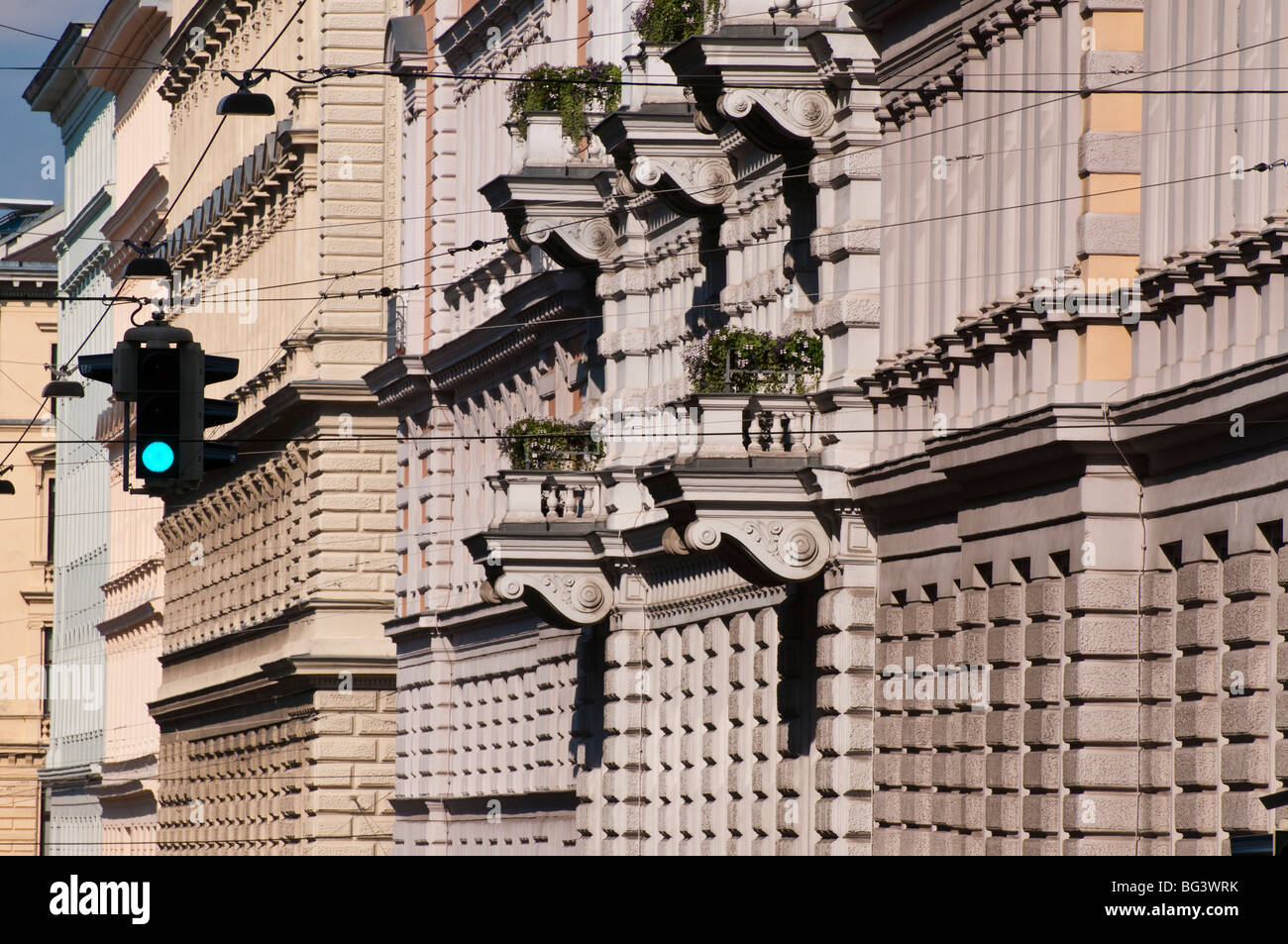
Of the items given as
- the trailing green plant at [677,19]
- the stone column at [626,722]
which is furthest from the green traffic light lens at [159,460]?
the stone column at [626,722]

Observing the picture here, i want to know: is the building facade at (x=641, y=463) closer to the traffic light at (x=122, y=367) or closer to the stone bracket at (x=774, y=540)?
the stone bracket at (x=774, y=540)

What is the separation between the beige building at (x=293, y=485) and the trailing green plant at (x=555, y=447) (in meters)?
17.7

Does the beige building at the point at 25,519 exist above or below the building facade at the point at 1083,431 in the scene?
above

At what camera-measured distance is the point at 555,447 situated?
136 ft

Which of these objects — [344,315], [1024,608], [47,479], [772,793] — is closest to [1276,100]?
[1024,608]

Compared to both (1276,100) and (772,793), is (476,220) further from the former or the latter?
(1276,100)

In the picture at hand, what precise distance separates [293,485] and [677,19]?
27.5m

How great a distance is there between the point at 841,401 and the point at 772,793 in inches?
179

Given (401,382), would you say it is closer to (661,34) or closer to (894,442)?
(661,34)

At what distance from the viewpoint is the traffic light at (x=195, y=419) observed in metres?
21.8

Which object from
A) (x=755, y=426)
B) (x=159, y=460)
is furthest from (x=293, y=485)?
(x=159, y=460)

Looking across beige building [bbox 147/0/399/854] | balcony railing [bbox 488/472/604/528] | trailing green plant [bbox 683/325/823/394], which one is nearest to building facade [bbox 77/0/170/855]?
beige building [bbox 147/0/399/854]
